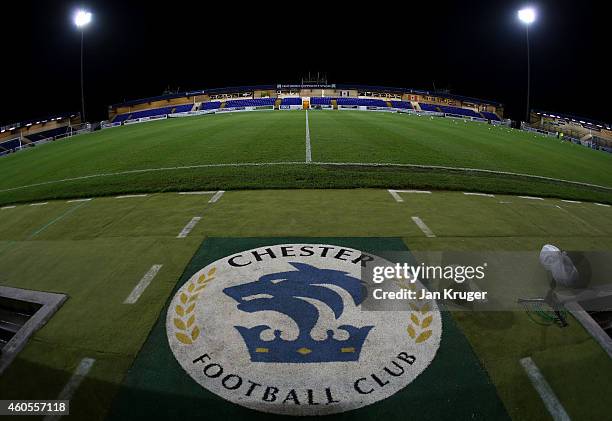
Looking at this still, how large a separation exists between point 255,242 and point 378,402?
3.86 meters

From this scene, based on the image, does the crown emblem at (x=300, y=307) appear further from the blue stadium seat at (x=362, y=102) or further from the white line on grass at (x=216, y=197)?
the blue stadium seat at (x=362, y=102)

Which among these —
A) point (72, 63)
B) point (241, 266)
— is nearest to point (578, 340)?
point (241, 266)

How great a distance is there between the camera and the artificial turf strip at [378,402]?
327 cm

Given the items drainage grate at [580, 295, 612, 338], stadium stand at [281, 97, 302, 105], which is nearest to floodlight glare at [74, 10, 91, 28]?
stadium stand at [281, 97, 302, 105]

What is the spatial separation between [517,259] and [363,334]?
141 inches

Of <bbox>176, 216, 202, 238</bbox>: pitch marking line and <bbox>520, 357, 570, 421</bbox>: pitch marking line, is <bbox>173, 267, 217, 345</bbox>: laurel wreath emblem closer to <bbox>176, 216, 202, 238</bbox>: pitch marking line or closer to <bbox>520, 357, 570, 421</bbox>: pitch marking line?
<bbox>176, 216, 202, 238</bbox>: pitch marking line

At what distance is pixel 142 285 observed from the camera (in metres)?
5.44

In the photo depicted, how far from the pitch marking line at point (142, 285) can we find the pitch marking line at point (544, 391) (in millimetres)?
4951

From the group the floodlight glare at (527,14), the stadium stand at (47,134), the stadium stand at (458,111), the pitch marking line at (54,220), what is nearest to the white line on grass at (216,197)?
the pitch marking line at (54,220)

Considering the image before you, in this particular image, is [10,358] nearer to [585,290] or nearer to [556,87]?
[585,290]

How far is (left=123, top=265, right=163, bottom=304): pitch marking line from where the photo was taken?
16.7 ft

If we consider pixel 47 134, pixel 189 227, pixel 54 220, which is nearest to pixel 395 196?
pixel 189 227

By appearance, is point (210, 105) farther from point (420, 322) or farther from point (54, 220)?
point (420, 322)

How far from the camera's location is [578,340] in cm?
415
